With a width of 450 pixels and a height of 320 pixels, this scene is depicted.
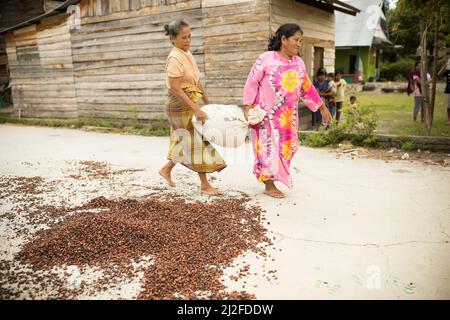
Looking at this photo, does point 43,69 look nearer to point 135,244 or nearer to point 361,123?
point 361,123

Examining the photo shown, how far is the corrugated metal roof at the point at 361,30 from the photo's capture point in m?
25.7

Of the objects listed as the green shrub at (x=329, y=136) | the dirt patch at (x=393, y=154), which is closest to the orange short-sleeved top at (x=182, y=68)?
the dirt patch at (x=393, y=154)

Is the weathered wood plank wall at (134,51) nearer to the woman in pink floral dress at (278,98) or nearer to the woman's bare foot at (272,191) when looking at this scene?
the woman in pink floral dress at (278,98)

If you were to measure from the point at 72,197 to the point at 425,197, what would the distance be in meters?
4.03

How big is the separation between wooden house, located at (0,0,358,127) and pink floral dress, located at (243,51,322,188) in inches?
153

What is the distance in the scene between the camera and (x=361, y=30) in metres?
26.4

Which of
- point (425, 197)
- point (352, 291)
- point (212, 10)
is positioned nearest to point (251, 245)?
point (352, 291)

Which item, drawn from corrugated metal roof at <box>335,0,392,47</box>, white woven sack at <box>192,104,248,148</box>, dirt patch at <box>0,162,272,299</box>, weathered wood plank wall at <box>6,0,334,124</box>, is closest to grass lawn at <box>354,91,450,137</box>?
weathered wood plank wall at <box>6,0,334,124</box>

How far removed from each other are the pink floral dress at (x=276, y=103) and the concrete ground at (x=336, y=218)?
42 centimetres

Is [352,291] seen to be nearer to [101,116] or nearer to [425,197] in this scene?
[425,197]

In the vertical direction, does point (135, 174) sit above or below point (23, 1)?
below

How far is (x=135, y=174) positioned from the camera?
5.46 metres

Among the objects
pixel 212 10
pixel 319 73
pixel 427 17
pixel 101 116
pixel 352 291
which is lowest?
pixel 352 291

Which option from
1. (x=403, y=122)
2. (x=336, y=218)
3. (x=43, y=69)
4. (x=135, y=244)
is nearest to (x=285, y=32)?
(x=336, y=218)
